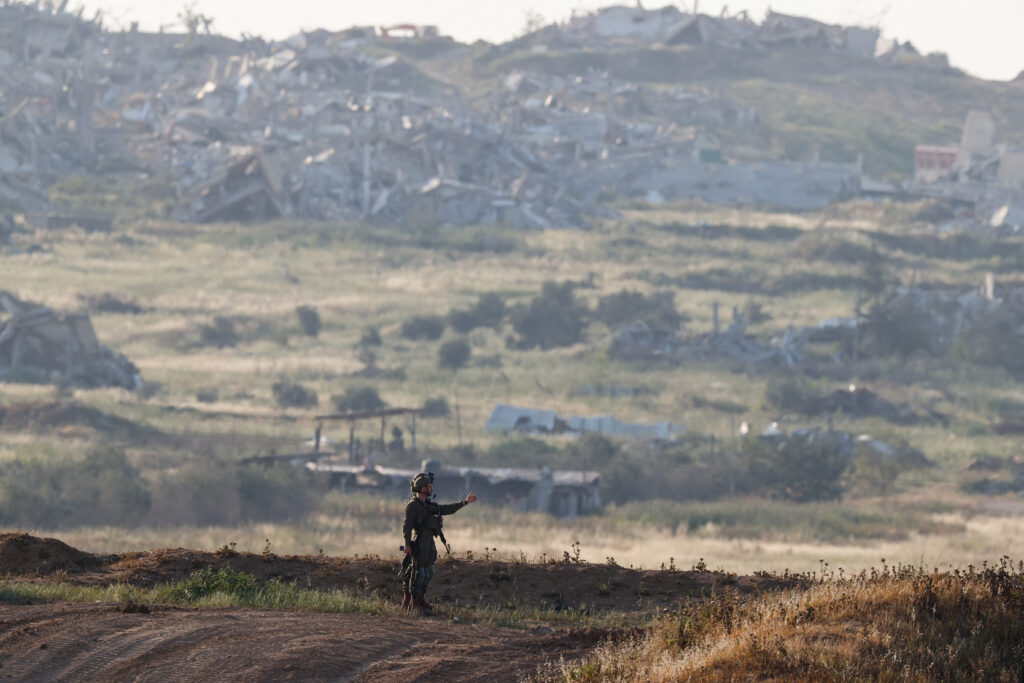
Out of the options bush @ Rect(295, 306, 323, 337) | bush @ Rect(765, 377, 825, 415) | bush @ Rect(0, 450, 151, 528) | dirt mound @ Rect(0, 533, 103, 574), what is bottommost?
bush @ Rect(0, 450, 151, 528)

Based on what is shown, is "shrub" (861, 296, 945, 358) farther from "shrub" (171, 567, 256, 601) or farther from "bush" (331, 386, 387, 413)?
"shrub" (171, 567, 256, 601)

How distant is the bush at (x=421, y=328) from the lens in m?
47.3

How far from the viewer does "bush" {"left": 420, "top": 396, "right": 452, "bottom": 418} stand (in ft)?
118

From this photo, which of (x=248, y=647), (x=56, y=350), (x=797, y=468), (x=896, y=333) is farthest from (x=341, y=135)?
(x=248, y=647)

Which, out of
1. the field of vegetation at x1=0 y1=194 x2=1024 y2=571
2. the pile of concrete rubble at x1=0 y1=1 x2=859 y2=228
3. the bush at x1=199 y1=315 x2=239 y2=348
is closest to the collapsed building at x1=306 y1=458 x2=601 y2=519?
the field of vegetation at x1=0 y1=194 x2=1024 y2=571

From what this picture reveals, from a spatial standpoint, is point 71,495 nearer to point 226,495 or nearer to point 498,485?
point 226,495

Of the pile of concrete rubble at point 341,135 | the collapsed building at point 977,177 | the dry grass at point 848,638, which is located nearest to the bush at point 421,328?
the pile of concrete rubble at point 341,135

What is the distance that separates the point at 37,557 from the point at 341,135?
219ft

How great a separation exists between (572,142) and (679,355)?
1603 inches

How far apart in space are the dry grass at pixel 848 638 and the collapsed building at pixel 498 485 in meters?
17.4

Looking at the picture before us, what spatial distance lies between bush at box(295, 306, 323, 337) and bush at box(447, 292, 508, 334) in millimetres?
4980

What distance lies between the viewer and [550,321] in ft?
159

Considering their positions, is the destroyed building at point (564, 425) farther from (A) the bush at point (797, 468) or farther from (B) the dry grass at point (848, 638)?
(B) the dry grass at point (848, 638)

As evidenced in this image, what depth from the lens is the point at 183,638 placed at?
9.17 metres
